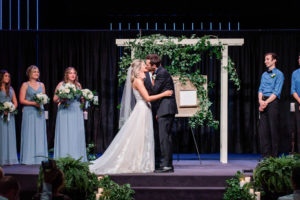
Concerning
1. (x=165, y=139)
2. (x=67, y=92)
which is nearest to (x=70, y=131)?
(x=67, y=92)

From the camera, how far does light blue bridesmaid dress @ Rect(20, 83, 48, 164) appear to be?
26.1ft

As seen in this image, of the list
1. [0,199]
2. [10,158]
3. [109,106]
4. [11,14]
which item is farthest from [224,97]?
[0,199]

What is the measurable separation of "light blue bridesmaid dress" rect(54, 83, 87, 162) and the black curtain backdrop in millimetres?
2206

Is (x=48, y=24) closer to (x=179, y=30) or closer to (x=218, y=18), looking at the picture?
(x=179, y=30)

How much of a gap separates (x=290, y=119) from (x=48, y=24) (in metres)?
5.60

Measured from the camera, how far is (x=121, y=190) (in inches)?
236

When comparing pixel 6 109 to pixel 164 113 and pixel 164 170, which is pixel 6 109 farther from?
pixel 164 170

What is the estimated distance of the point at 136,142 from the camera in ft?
22.2

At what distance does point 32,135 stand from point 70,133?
759 mm

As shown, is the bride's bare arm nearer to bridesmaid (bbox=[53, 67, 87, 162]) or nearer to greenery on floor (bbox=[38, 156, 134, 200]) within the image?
greenery on floor (bbox=[38, 156, 134, 200])

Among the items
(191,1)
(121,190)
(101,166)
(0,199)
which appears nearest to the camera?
(0,199)

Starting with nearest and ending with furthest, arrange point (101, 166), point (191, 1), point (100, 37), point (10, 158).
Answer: point (101, 166)
point (10, 158)
point (191, 1)
point (100, 37)

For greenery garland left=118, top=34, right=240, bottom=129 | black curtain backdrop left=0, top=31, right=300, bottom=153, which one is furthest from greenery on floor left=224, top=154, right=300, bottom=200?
black curtain backdrop left=0, top=31, right=300, bottom=153

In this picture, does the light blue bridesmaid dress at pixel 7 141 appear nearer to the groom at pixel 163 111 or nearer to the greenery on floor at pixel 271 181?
the groom at pixel 163 111
